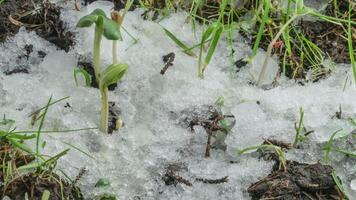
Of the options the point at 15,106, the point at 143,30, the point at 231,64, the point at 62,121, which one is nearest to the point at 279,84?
the point at 231,64

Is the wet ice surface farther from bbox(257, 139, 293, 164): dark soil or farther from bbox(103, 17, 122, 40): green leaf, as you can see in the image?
bbox(103, 17, 122, 40): green leaf

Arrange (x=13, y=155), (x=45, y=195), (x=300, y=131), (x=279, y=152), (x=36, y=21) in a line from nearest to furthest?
(x=45, y=195) < (x=13, y=155) < (x=279, y=152) < (x=300, y=131) < (x=36, y=21)

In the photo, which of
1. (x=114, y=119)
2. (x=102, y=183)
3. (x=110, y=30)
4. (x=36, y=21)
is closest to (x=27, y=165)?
(x=102, y=183)

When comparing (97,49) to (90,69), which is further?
(90,69)

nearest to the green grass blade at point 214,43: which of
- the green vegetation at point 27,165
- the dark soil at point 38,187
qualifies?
the green vegetation at point 27,165

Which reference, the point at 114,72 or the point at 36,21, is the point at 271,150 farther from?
the point at 36,21

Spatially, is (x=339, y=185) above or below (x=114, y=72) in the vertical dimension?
below

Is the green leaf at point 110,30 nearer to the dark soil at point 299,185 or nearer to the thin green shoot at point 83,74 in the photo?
the thin green shoot at point 83,74
